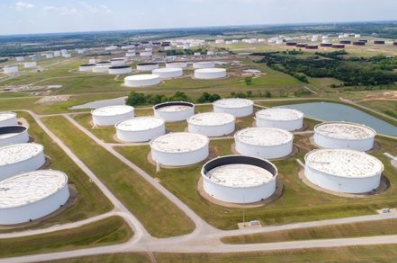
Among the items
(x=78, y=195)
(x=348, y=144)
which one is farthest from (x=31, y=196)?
(x=348, y=144)

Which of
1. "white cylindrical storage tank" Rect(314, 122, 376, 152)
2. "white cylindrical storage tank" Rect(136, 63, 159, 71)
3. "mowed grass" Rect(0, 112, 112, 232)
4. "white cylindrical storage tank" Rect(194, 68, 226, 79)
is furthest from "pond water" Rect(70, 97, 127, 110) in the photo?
"white cylindrical storage tank" Rect(314, 122, 376, 152)

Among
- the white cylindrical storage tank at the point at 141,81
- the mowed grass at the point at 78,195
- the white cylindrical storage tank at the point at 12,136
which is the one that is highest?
the white cylindrical storage tank at the point at 141,81

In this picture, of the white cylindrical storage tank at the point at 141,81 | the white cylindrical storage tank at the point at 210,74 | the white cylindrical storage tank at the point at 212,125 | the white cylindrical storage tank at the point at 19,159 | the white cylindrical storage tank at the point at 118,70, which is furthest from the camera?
the white cylindrical storage tank at the point at 118,70

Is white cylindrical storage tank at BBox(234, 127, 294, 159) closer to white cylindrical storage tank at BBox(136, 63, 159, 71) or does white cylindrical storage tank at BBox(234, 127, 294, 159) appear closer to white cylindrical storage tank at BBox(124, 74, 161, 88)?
white cylindrical storage tank at BBox(124, 74, 161, 88)

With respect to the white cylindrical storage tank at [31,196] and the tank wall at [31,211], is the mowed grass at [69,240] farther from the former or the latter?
the white cylindrical storage tank at [31,196]

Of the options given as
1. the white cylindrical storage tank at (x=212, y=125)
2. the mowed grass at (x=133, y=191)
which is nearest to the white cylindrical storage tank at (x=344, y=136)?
the white cylindrical storage tank at (x=212, y=125)

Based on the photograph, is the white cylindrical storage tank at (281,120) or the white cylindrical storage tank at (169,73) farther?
the white cylindrical storage tank at (169,73)

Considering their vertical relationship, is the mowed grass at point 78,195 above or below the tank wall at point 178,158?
below
